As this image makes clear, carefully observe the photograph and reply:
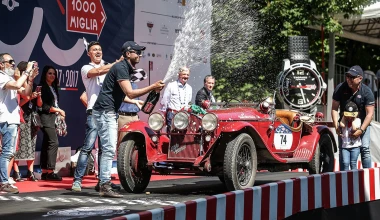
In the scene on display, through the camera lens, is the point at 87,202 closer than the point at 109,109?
Yes

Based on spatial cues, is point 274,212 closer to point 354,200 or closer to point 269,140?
point 354,200

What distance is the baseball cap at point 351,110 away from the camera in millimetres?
12148

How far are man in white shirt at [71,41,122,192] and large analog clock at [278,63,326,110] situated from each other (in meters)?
7.54

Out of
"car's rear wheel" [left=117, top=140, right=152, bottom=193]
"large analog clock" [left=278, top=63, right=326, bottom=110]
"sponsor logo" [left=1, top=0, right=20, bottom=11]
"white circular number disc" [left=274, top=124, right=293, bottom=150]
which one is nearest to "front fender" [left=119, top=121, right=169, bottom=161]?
"car's rear wheel" [left=117, top=140, right=152, bottom=193]

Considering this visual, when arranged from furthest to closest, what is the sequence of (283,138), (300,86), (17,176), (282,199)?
(300,86) → (17,176) → (283,138) → (282,199)

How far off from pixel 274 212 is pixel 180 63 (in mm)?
10275

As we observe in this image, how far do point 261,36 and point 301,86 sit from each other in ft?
20.5

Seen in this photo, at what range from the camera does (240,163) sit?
11.5m

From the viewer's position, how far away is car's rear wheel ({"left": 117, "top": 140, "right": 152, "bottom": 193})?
37.7 feet

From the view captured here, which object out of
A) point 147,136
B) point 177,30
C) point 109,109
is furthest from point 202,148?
point 177,30

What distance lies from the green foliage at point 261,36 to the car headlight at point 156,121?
29.2 ft

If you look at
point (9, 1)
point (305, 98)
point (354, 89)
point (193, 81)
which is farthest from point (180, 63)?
point (354, 89)

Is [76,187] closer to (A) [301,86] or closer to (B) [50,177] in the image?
(B) [50,177]

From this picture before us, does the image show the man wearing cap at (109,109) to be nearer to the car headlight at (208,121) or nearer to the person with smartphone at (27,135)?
the car headlight at (208,121)
